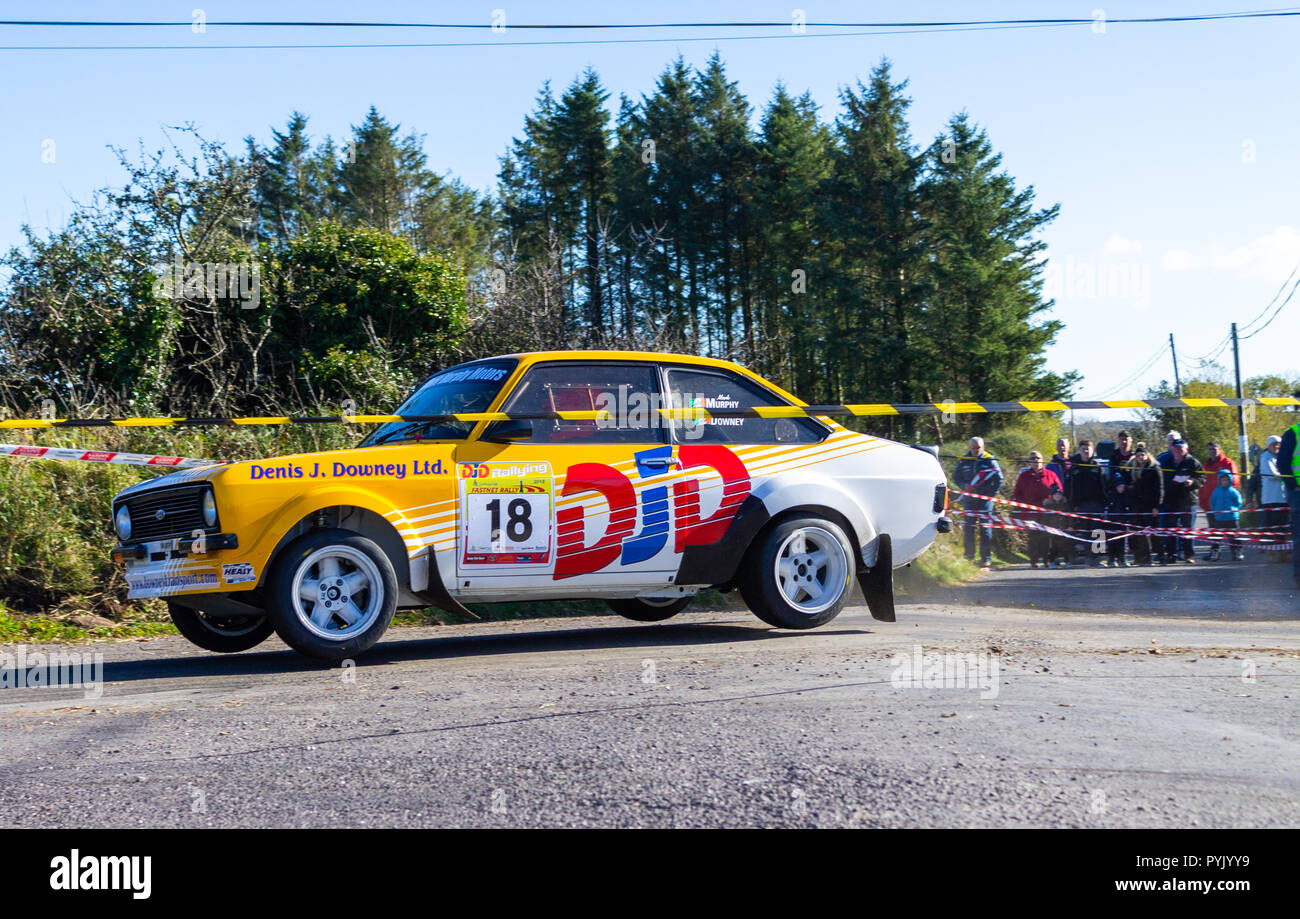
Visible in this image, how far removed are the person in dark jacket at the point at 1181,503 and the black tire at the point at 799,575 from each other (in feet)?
32.1

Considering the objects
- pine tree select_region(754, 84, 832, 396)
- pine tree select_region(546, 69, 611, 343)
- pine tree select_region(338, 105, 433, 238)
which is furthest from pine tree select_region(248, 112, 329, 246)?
pine tree select_region(754, 84, 832, 396)

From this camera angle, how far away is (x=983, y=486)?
15703 mm

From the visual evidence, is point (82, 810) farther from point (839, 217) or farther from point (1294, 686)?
point (839, 217)

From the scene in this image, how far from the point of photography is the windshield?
24.7ft

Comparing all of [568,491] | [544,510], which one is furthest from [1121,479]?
[544,510]

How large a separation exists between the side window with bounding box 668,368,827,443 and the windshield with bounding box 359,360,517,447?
121 cm

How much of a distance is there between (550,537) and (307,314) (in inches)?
527

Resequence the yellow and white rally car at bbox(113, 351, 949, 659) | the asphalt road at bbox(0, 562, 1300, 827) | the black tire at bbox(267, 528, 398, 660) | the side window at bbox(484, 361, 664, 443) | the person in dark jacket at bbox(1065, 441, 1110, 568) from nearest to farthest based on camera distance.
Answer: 1. the asphalt road at bbox(0, 562, 1300, 827)
2. the black tire at bbox(267, 528, 398, 660)
3. the yellow and white rally car at bbox(113, 351, 949, 659)
4. the side window at bbox(484, 361, 664, 443)
5. the person in dark jacket at bbox(1065, 441, 1110, 568)

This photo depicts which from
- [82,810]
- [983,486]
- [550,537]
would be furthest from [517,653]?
[983,486]

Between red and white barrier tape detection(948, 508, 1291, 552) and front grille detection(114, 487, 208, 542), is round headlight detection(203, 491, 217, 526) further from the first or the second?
red and white barrier tape detection(948, 508, 1291, 552)

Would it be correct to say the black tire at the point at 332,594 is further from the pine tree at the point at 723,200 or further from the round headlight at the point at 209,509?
the pine tree at the point at 723,200

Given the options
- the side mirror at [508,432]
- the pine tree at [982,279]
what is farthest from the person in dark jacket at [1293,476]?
the pine tree at [982,279]

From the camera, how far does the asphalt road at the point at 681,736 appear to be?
3758 mm

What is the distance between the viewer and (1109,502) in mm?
16703
